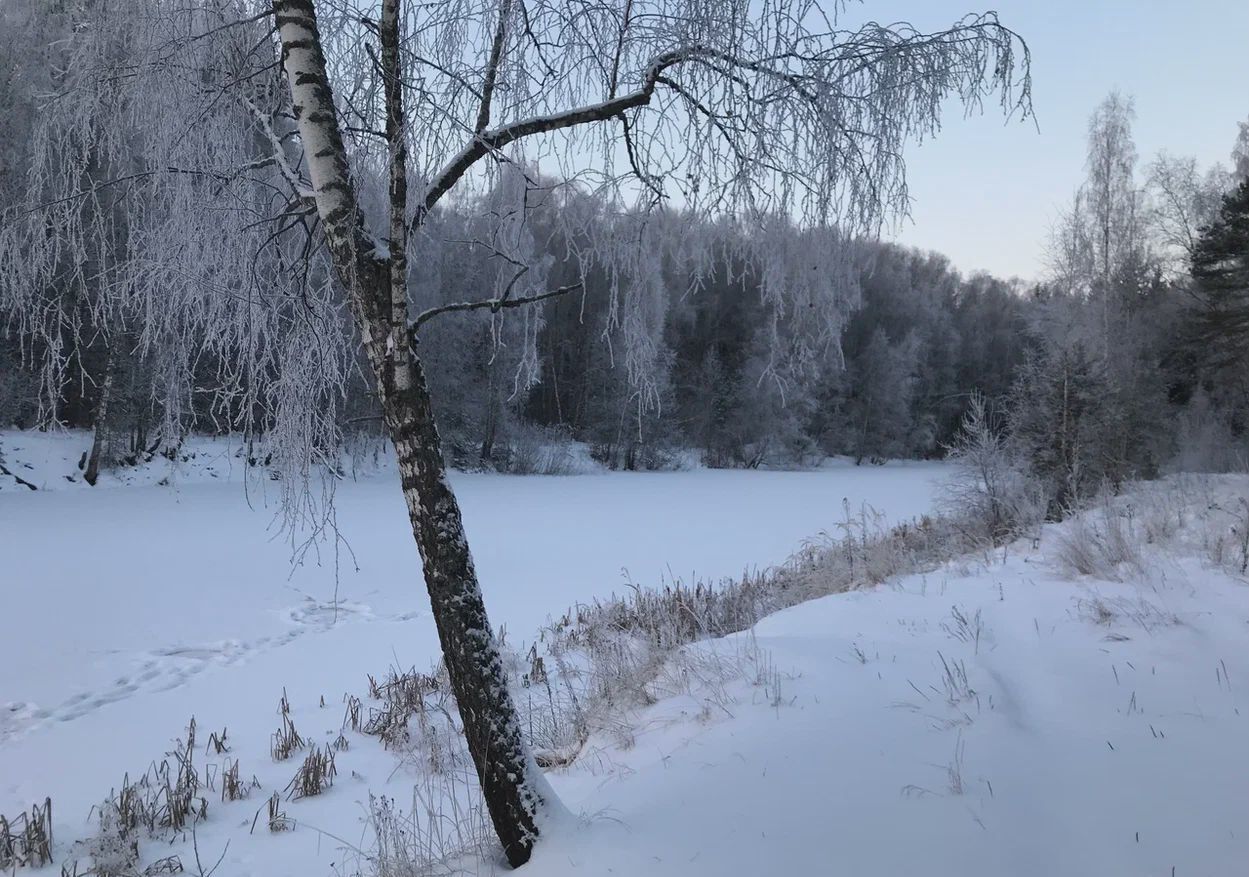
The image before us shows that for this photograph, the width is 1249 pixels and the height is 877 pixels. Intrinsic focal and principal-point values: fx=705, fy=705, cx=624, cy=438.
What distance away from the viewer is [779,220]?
256 cm

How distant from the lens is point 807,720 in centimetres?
293

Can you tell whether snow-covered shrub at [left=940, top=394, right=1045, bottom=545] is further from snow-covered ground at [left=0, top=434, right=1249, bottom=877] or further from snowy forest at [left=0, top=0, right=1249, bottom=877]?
snowy forest at [left=0, top=0, right=1249, bottom=877]

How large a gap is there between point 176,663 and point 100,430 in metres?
12.3

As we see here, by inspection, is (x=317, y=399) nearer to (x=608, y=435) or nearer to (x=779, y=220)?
(x=779, y=220)

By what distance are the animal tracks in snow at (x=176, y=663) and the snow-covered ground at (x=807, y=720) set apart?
31 millimetres

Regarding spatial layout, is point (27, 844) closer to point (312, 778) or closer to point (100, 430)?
point (312, 778)

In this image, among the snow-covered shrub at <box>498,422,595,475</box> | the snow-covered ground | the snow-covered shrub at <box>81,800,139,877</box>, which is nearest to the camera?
the snow-covered ground

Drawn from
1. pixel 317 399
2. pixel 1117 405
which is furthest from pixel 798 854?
pixel 1117 405

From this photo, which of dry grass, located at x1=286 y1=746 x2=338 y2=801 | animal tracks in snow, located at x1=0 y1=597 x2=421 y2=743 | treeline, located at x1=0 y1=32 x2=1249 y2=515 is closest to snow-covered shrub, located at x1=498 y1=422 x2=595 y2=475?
treeline, located at x1=0 y1=32 x2=1249 y2=515

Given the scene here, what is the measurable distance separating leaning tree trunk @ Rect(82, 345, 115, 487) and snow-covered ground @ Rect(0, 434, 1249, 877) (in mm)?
8002

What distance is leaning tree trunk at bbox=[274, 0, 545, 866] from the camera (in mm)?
2473

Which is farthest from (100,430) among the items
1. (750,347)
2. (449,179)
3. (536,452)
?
(750,347)

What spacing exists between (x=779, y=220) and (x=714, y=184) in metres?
0.27

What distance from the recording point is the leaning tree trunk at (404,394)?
2473mm
